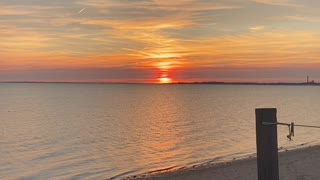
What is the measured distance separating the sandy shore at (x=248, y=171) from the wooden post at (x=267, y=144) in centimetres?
911

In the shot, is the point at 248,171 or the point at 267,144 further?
the point at 248,171

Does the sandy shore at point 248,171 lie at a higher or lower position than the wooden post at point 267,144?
lower

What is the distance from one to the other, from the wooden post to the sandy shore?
9106mm

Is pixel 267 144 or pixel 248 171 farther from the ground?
pixel 267 144

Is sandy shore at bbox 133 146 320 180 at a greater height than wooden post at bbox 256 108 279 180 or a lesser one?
lesser

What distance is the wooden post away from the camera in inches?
194

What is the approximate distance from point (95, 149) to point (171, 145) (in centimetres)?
484

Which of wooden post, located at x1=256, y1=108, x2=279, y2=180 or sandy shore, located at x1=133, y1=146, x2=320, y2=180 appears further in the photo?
sandy shore, located at x1=133, y1=146, x2=320, y2=180

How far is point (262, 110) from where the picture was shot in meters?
4.95

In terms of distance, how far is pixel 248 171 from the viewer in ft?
51.3

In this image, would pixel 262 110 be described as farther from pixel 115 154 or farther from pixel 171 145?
pixel 171 145

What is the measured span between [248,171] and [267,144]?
11.1 m

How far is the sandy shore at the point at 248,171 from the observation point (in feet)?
47.1

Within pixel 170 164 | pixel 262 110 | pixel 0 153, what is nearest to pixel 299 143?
pixel 170 164
